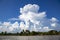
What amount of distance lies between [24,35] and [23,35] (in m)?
0.11

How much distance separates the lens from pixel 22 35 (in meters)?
19.9

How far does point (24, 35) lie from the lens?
20234 mm

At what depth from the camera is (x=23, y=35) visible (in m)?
20.2

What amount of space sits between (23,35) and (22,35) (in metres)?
0.28

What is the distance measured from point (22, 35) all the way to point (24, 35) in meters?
0.36
